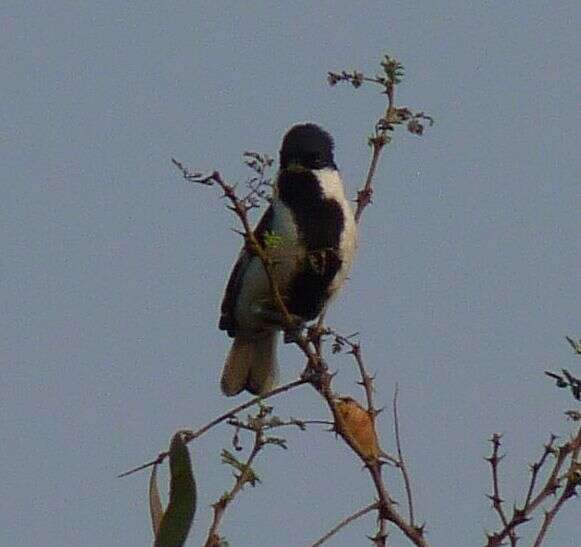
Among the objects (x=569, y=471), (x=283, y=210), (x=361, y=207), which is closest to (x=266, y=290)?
(x=283, y=210)

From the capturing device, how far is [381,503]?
2.38 metres

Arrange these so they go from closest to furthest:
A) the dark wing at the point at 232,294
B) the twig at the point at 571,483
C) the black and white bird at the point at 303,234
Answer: the twig at the point at 571,483 → the black and white bird at the point at 303,234 → the dark wing at the point at 232,294

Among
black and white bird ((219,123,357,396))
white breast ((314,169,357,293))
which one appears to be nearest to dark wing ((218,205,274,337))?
black and white bird ((219,123,357,396))

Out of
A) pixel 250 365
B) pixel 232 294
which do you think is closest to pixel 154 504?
pixel 232 294

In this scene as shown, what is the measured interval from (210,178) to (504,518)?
2.77 ft

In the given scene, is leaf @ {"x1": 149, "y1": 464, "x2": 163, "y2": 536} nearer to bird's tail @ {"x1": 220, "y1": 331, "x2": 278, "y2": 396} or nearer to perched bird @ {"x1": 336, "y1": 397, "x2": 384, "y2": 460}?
perched bird @ {"x1": 336, "y1": 397, "x2": 384, "y2": 460}

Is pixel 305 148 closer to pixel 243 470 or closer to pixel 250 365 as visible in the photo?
pixel 250 365

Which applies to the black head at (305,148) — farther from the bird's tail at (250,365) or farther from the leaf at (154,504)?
the leaf at (154,504)

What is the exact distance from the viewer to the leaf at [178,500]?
7.53ft

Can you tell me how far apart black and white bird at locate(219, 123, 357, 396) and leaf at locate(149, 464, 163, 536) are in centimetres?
204

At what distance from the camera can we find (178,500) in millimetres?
2381

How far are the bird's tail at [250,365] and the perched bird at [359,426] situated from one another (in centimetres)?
279

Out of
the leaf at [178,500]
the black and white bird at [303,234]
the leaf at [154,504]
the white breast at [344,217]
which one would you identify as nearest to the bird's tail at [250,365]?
the black and white bird at [303,234]

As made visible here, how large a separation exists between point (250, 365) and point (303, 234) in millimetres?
957
